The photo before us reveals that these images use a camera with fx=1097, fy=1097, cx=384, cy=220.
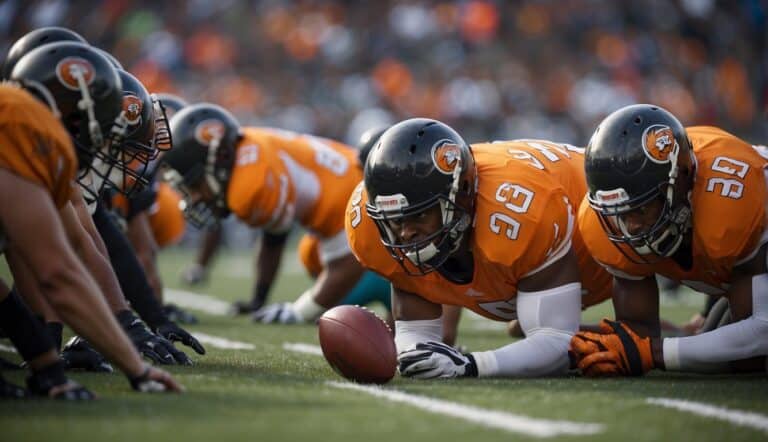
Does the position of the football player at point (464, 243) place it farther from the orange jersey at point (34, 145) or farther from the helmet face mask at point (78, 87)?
the orange jersey at point (34, 145)

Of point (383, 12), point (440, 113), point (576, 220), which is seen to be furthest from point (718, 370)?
point (383, 12)

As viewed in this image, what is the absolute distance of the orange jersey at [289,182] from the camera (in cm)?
782

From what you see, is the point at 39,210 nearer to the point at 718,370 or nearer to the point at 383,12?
the point at 718,370

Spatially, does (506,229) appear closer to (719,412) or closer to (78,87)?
(719,412)

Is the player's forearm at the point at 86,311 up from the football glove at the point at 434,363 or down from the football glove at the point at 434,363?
up

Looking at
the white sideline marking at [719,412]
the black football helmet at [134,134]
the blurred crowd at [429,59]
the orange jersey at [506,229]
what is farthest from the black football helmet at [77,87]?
the blurred crowd at [429,59]

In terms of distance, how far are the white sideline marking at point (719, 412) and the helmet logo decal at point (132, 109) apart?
2652mm

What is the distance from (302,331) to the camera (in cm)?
753

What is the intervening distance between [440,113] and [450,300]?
15.0m

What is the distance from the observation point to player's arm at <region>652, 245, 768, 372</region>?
15.6 feet

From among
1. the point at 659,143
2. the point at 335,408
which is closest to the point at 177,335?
the point at 335,408

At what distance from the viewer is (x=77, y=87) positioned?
169 inches

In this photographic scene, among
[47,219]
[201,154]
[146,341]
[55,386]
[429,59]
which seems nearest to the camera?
[47,219]

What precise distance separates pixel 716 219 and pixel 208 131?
406 centimetres
